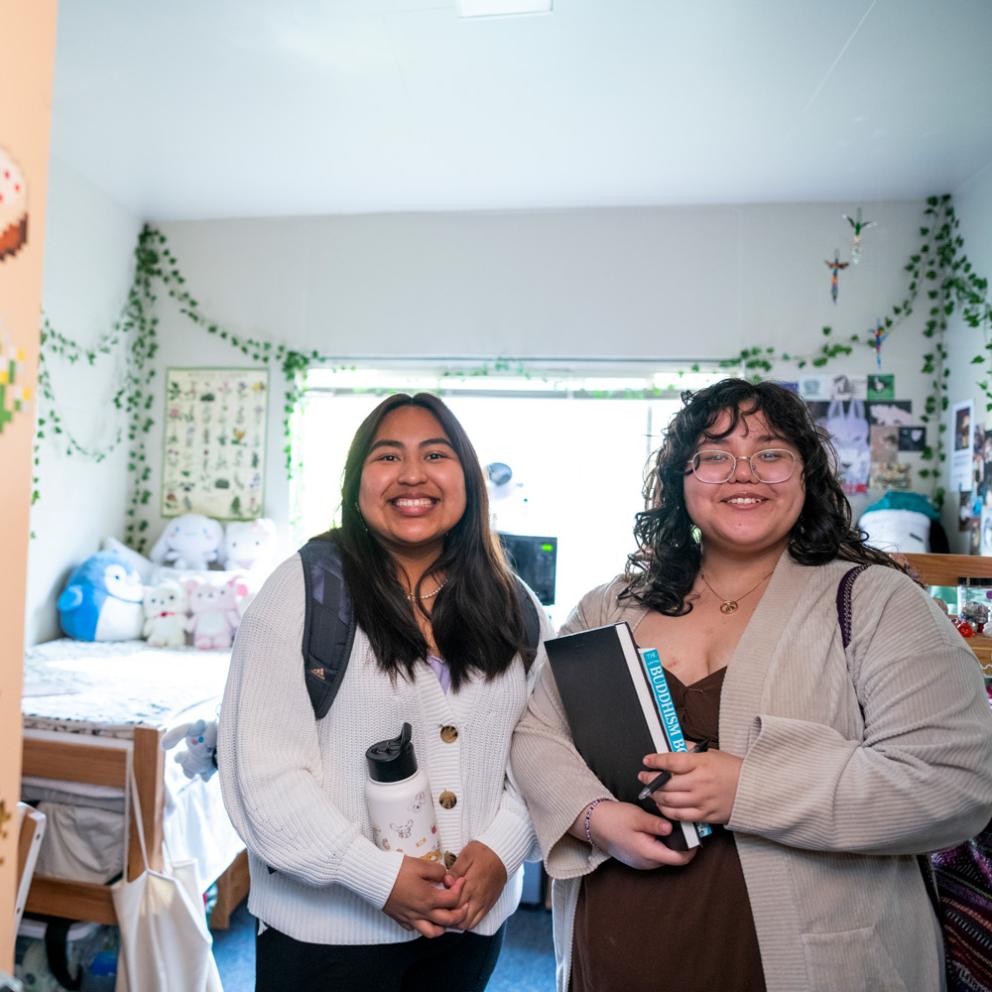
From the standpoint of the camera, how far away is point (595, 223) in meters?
3.30

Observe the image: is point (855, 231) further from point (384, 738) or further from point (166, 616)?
point (166, 616)

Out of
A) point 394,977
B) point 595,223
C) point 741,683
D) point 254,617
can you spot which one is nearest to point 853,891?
point 741,683

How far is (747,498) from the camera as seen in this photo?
1068 mm

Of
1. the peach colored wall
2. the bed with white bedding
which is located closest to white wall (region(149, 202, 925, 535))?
the bed with white bedding

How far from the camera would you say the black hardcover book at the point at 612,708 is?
95 centimetres

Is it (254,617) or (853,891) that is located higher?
(254,617)

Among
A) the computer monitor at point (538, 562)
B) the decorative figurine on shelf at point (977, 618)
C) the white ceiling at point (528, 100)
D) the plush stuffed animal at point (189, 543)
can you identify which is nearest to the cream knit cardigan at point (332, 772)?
the decorative figurine on shelf at point (977, 618)

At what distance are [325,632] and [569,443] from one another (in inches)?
97.1

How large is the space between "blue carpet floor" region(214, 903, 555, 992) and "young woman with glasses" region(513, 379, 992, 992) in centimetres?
119

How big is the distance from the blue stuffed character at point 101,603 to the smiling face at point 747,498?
2.86 m

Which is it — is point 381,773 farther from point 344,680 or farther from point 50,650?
point 50,650

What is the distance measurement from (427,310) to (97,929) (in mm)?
2675

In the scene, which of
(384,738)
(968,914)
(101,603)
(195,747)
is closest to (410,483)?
(384,738)

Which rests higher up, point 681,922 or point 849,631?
point 849,631
